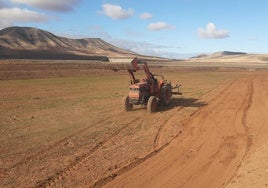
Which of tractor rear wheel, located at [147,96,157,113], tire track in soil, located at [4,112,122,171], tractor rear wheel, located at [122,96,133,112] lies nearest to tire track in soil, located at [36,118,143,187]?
tire track in soil, located at [4,112,122,171]

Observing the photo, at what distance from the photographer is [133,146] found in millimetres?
12180

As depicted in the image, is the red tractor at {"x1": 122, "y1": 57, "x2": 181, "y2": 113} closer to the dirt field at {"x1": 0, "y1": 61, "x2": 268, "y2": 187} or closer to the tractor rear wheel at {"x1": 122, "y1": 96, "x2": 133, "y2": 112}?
the tractor rear wheel at {"x1": 122, "y1": 96, "x2": 133, "y2": 112}

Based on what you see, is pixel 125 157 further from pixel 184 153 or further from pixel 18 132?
pixel 18 132

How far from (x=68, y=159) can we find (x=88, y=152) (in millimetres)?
885

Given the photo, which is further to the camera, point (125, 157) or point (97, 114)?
point (97, 114)

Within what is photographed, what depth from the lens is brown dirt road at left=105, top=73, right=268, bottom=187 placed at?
30.3 feet

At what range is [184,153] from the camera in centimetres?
1154

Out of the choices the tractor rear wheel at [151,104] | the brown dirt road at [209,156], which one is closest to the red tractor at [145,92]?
the tractor rear wheel at [151,104]

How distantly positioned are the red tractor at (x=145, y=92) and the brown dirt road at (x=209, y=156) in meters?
2.33

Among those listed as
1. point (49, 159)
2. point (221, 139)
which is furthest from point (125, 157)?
point (221, 139)

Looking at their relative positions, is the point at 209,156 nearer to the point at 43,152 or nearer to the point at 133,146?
the point at 133,146

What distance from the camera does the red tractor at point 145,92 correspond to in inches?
707

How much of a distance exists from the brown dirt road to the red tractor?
2333mm

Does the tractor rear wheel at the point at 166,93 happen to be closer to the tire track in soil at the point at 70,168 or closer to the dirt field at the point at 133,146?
the dirt field at the point at 133,146
